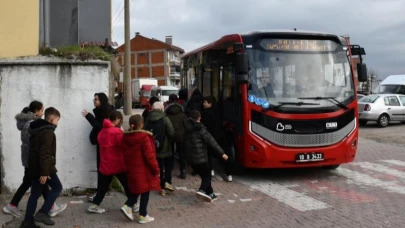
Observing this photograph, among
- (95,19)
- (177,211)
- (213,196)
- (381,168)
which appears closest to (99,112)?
(177,211)

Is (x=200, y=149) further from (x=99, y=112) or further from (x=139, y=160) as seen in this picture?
(x=99, y=112)

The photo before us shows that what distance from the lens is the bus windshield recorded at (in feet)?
27.0

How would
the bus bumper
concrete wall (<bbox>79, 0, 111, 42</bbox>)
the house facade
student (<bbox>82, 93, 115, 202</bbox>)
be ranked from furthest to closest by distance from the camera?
the house facade → concrete wall (<bbox>79, 0, 111, 42</bbox>) → the bus bumper → student (<bbox>82, 93, 115, 202</bbox>)

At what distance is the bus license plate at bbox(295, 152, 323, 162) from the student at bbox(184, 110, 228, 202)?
2005 mm

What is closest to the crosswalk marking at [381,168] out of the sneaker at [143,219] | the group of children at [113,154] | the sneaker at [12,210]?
the group of children at [113,154]

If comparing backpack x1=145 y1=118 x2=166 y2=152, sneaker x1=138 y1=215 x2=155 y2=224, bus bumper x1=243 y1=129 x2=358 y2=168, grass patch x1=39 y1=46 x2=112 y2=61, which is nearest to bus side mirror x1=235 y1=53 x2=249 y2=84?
bus bumper x1=243 y1=129 x2=358 y2=168

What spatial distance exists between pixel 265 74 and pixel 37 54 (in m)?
4.17

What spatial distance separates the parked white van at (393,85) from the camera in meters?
25.7

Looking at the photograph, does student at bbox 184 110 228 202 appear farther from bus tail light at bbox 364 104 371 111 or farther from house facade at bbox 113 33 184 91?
house facade at bbox 113 33 184 91

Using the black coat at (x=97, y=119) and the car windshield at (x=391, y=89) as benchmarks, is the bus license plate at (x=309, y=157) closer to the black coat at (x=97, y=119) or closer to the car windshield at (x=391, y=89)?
the black coat at (x=97, y=119)

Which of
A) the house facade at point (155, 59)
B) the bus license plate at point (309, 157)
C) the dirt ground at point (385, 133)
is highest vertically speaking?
the house facade at point (155, 59)

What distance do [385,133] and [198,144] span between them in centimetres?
1249

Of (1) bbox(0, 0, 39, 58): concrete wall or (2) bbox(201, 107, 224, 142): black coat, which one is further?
Answer: (2) bbox(201, 107, 224, 142): black coat

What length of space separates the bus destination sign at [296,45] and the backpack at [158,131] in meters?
2.63
